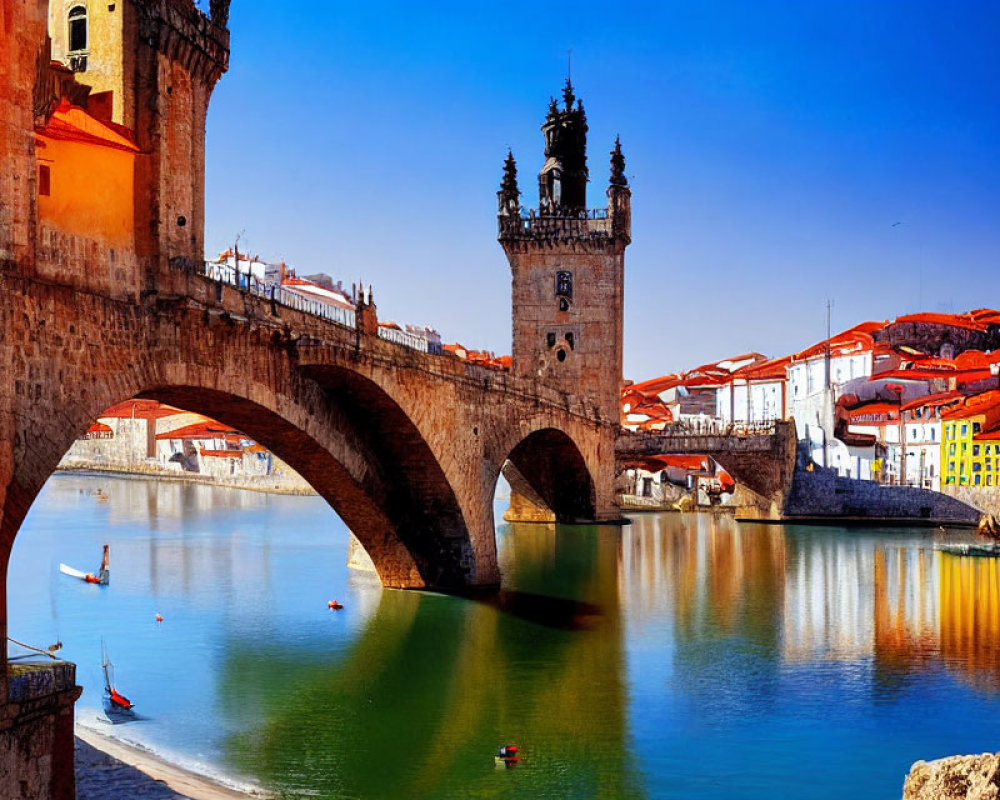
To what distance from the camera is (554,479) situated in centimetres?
5778

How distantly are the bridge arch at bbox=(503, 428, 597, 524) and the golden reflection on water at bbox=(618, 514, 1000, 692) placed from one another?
15.6ft

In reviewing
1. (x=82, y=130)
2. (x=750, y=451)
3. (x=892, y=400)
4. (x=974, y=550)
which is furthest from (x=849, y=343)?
(x=82, y=130)

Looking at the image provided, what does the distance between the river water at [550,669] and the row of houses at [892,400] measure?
701 inches

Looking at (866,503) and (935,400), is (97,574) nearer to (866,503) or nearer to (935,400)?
(866,503)

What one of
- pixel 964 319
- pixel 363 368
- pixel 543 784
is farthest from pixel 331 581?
pixel 964 319

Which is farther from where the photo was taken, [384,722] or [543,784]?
[384,722]

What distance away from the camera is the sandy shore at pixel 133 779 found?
14812 mm

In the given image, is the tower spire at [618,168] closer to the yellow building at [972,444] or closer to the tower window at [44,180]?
the yellow building at [972,444]

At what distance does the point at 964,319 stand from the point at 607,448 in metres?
41.4

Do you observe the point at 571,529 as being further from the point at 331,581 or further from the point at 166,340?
the point at 166,340

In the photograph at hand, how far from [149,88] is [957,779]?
16.4 m

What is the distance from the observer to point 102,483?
314ft

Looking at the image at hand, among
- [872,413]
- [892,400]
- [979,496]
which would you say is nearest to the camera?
[979,496]

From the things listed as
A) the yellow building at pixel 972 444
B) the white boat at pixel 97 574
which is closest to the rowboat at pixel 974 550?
the yellow building at pixel 972 444
